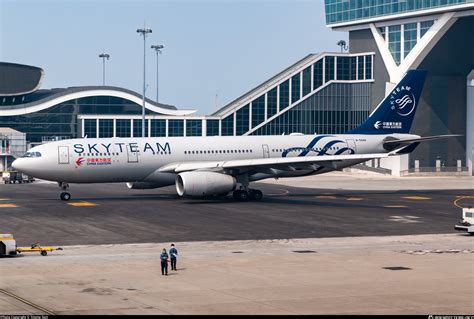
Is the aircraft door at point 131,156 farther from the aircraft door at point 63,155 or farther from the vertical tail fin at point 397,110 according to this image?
the vertical tail fin at point 397,110

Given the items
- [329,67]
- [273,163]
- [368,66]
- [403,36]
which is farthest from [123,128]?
[273,163]

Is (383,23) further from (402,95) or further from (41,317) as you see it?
(41,317)

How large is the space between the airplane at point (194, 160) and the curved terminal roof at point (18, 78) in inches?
3843

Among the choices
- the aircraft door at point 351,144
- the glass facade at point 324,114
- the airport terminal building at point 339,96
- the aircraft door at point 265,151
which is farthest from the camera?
the glass facade at point 324,114

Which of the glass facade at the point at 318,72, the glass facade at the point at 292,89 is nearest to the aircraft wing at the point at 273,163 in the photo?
the glass facade at the point at 292,89

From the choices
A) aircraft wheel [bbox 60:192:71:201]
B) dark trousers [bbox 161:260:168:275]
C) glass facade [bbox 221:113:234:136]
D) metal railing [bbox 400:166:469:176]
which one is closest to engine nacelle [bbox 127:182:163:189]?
aircraft wheel [bbox 60:192:71:201]

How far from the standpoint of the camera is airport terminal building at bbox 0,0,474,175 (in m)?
114

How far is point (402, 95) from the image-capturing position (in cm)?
7831

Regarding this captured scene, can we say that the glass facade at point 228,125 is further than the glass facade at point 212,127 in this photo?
Yes

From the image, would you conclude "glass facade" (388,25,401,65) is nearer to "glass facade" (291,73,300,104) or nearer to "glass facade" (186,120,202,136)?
"glass facade" (291,73,300,104)

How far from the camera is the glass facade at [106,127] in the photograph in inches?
5118

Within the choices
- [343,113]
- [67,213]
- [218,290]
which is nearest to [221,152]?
[67,213]

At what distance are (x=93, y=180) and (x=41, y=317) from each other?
1591 inches

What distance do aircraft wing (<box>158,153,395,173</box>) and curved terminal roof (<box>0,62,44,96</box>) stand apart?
3945 inches
